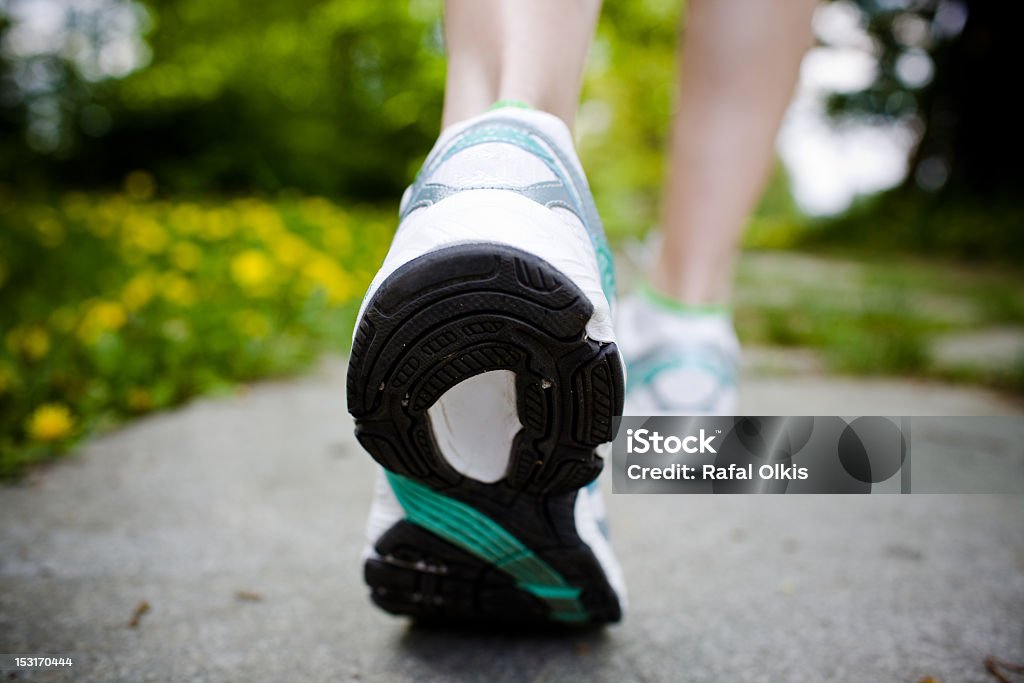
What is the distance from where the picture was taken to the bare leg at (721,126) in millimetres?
1146

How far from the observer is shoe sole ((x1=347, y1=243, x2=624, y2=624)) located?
23.6 inches

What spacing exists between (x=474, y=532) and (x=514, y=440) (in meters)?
0.12

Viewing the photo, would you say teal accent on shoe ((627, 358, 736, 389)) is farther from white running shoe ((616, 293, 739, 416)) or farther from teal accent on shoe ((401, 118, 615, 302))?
teal accent on shoe ((401, 118, 615, 302))

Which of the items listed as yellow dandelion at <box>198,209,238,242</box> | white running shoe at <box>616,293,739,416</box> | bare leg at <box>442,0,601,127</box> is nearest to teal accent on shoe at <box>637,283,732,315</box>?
white running shoe at <box>616,293,739,416</box>

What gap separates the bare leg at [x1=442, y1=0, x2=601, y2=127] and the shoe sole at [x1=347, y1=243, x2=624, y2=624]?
28cm

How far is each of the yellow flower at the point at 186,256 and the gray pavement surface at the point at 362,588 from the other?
1085 millimetres

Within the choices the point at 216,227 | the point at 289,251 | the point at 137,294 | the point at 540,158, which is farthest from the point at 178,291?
the point at 540,158

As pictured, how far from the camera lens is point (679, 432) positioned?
1.13 meters

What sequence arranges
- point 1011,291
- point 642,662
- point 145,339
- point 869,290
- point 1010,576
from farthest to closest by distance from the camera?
point 1011,291 → point 869,290 → point 145,339 → point 1010,576 → point 642,662

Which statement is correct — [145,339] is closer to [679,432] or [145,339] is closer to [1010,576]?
[679,432]

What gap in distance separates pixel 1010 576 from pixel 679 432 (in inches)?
18.5

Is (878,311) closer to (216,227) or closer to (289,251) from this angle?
(289,251)

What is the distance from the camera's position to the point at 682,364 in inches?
46.4

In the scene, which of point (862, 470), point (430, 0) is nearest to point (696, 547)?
point (862, 470)
